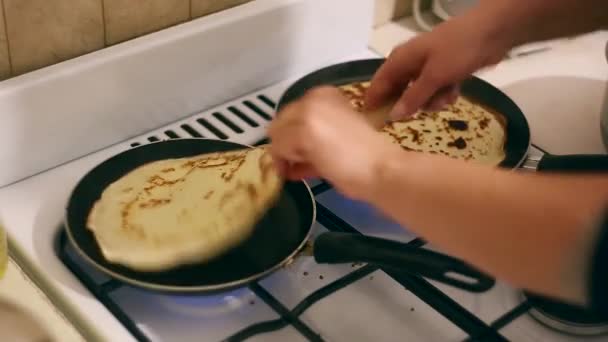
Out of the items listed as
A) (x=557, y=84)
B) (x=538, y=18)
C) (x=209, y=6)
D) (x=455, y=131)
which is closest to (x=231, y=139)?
(x=209, y=6)

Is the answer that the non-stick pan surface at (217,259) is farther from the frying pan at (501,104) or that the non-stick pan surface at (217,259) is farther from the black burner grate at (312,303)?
the frying pan at (501,104)

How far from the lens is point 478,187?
0.56 metres

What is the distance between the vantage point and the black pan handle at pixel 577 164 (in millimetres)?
885

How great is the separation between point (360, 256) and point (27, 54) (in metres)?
0.40

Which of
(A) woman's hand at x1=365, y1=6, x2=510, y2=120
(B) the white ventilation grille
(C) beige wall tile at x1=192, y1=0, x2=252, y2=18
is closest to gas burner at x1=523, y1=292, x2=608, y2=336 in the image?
(A) woman's hand at x1=365, y1=6, x2=510, y2=120

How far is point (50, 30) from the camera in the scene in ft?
2.86

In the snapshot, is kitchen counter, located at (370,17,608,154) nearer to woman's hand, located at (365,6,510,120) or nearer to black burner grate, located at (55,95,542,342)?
woman's hand, located at (365,6,510,120)

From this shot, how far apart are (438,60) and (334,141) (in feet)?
0.83

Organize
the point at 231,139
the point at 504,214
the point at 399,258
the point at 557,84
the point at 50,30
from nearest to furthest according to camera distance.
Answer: the point at 504,214 < the point at 399,258 < the point at 50,30 < the point at 231,139 < the point at 557,84

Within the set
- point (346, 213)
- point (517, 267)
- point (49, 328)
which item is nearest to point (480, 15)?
point (346, 213)

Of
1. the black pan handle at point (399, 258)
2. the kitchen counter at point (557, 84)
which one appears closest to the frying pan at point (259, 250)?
the black pan handle at point (399, 258)

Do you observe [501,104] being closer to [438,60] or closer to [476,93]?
[476,93]

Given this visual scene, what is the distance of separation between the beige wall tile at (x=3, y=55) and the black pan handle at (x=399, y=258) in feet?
1.18

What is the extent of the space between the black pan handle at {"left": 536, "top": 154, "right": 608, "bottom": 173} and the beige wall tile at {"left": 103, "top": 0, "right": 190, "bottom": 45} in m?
0.44
